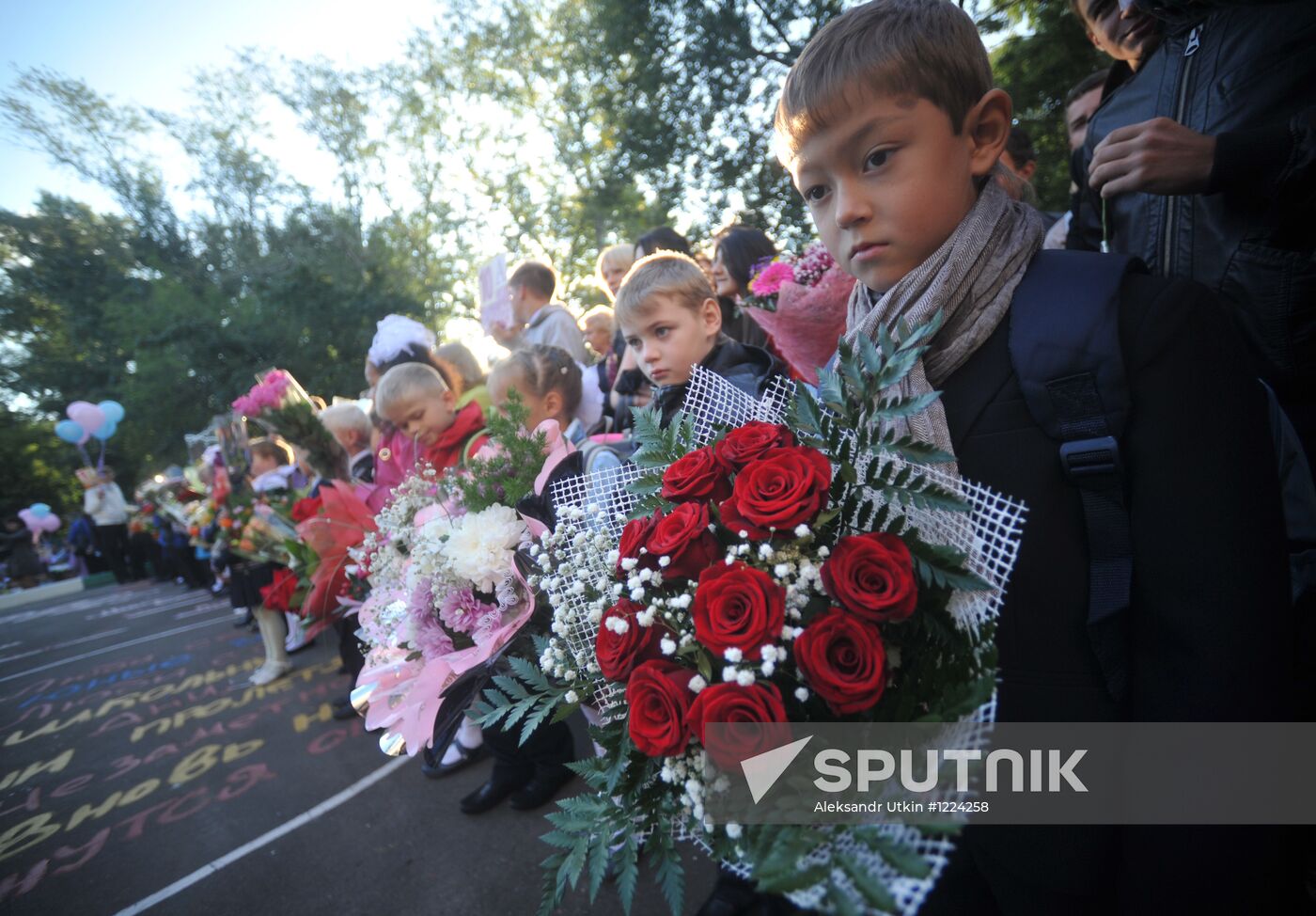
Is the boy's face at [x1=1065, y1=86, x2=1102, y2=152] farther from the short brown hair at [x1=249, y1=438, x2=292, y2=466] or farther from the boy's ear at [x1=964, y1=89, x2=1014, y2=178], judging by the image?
the short brown hair at [x1=249, y1=438, x2=292, y2=466]

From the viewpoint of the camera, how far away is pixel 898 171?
1.14 metres

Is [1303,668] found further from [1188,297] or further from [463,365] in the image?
[463,365]

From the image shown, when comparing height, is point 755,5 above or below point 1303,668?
above

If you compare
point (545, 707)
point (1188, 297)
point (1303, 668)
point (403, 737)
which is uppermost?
point (1188, 297)

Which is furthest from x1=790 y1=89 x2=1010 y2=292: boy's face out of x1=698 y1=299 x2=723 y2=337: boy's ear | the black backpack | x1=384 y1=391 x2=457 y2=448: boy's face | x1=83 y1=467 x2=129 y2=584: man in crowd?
x1=83 y1=467 x2=129 y2=584: man in crowd

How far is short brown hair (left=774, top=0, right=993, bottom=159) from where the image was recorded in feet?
3.72

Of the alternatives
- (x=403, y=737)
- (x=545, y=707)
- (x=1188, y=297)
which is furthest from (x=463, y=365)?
(x=1188, y=297)

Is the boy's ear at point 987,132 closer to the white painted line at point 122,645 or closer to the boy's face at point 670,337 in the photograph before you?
the boy's face at point 670,337

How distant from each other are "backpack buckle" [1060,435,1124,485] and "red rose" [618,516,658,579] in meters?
0.68

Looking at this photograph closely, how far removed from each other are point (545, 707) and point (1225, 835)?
1.11 m

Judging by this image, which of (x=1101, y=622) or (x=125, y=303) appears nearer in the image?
(x=1101, y=622)

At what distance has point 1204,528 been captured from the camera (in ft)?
3.19

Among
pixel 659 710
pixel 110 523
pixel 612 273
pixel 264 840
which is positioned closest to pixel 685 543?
pixel 659 710

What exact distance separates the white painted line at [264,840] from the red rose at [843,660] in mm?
3676
